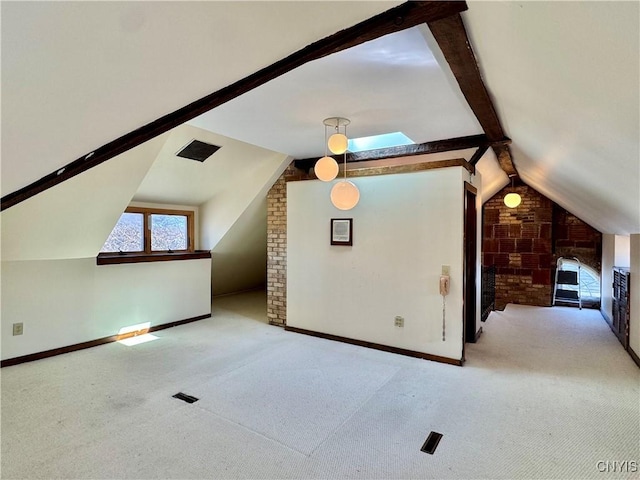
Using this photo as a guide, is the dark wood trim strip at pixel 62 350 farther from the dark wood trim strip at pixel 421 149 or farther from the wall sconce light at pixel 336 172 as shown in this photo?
the dark wood trim strip at pixel 421 149

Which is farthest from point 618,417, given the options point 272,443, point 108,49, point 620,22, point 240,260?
point 240,260

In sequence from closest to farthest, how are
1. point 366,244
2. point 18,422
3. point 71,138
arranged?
1. point 71,138
2. point 18,422
3. point 366,244

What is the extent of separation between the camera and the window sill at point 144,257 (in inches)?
166

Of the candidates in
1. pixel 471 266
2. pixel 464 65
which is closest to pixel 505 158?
pixel 471 266

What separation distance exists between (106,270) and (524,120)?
4.71 metres

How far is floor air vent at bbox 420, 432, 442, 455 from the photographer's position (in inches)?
84.5

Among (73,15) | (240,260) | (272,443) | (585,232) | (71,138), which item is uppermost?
(73,15)

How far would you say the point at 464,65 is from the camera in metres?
2.04

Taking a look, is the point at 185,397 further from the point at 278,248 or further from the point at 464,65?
the point at 464,65

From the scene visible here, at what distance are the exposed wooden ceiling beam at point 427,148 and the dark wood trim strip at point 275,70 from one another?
2562 millimetres

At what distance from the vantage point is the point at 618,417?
255 cm

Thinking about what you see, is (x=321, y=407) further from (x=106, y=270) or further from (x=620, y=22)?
(x=106, y=270)

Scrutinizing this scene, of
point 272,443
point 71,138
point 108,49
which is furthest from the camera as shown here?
point 272,443

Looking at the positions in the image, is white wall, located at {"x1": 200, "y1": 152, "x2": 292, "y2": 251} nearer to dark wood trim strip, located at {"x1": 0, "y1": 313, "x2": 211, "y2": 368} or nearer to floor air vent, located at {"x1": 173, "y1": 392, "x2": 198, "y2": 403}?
dark wood trim strip, located at {"x1": 0, "y1": 313, "x2": 211, "y2": 368}
